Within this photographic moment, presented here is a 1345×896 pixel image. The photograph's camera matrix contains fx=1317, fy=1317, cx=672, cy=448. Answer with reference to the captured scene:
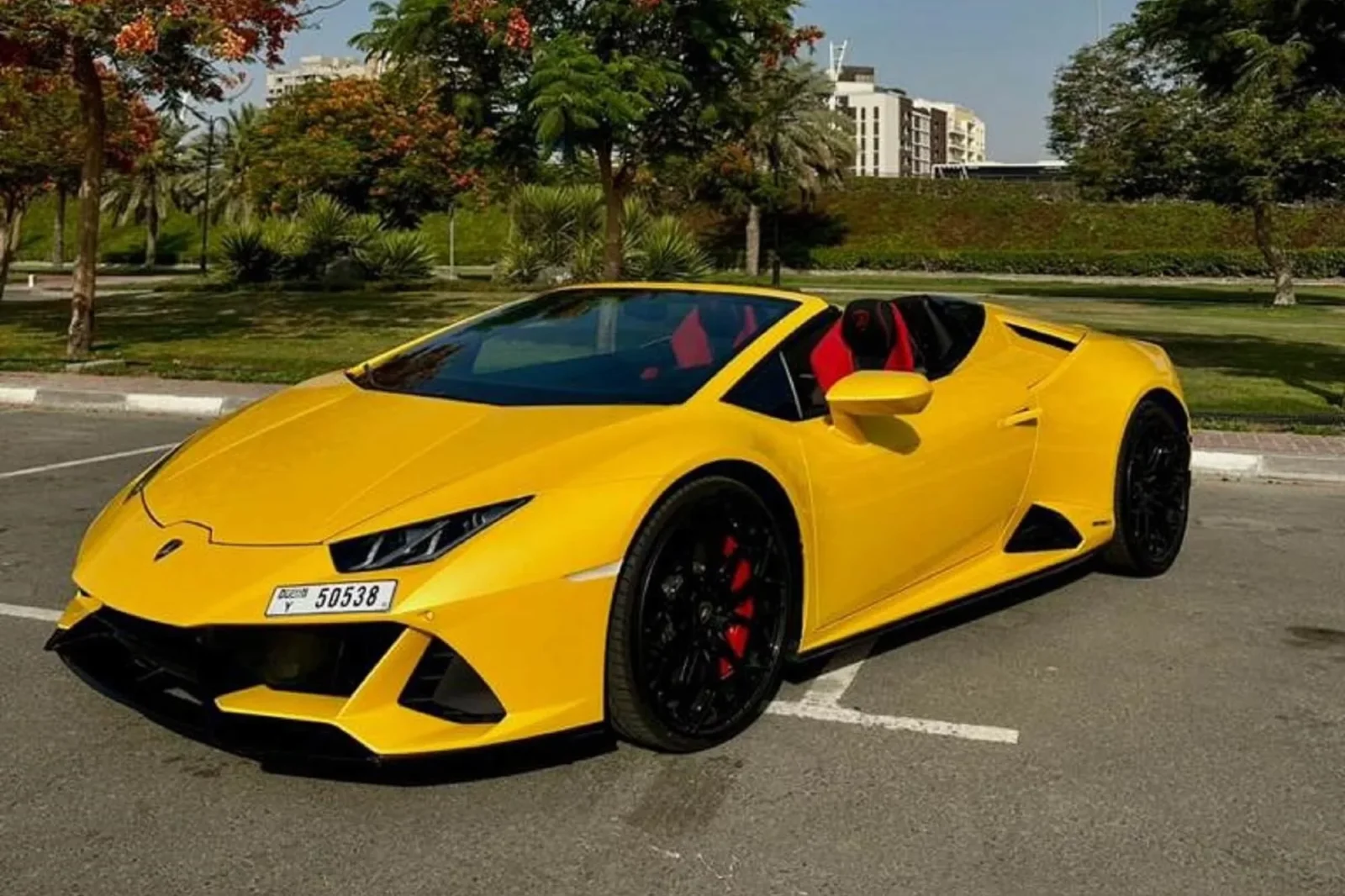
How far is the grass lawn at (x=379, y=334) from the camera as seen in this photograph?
12.9 metres

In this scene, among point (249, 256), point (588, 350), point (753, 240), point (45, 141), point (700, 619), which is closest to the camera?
point (700, 619)

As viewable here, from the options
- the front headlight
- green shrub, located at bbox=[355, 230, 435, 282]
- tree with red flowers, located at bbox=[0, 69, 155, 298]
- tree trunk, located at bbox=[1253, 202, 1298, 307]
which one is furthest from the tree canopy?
tree with red flowers, located at bbox=[0, 69, 155, 298]

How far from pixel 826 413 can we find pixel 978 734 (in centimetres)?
105

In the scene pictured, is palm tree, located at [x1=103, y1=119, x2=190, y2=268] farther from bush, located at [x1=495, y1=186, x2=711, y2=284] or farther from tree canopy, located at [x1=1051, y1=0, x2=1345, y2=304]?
tree canopy, located at [x1=1051, y1=0, x2=1345, y2=304]

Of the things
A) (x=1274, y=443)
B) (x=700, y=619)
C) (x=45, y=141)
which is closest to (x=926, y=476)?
(x=700, y=619)

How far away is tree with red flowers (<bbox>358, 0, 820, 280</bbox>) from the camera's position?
15.1m

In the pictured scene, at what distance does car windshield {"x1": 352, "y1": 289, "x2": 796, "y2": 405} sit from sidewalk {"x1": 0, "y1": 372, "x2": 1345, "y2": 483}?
517cm

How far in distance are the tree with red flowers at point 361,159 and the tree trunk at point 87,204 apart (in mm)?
27561

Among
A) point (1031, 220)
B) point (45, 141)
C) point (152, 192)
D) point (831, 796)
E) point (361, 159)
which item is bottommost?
point (831, 796)

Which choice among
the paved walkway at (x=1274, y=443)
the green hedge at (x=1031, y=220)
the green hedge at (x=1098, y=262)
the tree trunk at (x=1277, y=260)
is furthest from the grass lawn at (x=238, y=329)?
the green hedge at (x=1031, y=220)

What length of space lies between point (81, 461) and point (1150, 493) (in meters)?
6.54

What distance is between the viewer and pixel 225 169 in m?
A: 60.9

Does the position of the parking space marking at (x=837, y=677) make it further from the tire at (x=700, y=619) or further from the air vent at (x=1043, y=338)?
the air vent at (x=1043, y=338)

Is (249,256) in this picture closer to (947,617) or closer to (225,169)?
(947,617)
